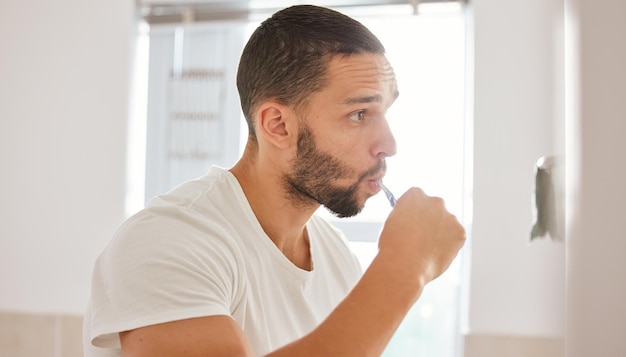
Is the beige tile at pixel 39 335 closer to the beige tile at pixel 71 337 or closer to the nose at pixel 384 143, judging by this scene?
the beige tile at pixel 71 337

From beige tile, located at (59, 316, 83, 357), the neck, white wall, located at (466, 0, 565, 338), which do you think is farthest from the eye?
beige tile, located at (59, 316, 83, 357)

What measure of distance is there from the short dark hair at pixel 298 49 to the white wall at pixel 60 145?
108cm

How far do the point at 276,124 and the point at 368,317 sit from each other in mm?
383

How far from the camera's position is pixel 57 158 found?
83.7 inches

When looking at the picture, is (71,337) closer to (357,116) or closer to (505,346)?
(505,346)

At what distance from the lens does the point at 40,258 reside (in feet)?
6.97

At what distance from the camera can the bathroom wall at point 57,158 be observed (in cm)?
208

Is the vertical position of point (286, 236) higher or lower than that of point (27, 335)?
Answer: higher

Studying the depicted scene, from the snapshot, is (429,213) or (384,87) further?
(384,87)

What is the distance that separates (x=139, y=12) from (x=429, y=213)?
1478 millimetres

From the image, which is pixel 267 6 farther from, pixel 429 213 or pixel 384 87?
pixel 429 213

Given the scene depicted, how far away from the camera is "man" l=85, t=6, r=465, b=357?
788mm

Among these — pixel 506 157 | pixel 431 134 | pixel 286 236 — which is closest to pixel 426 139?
pixel 431 134

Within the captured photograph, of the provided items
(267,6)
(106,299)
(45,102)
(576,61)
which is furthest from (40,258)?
(576,61)
